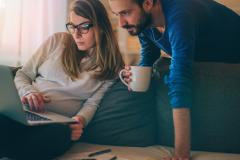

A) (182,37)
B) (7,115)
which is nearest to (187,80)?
(182,37)

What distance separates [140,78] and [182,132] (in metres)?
0.27

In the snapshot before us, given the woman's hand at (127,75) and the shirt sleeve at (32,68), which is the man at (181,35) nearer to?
the woman's hand at (127,75)

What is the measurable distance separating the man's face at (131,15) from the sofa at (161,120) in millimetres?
215

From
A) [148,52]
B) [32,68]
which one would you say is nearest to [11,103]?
[32,68]

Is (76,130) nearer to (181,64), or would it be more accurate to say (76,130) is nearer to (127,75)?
(127,75)

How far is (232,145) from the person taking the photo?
1357mm

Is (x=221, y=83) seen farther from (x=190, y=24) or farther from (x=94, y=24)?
(x=94, y=24)

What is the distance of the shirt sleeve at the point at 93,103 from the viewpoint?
56.3 inches

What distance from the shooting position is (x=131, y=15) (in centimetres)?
133

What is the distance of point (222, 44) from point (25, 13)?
53.9 inches

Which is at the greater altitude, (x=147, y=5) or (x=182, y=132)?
(x=147, y=5)

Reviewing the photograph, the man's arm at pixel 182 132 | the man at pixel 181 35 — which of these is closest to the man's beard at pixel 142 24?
the man at pixel 181 35

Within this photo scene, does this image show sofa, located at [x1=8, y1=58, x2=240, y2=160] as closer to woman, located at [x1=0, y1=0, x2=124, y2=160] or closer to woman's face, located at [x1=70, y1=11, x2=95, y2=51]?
woman, located at [x1=0, y1=0, x2=124, y2=160]

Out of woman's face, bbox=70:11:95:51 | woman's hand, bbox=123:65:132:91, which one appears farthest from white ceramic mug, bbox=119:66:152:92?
woman's face, bbox=70:11:95:51
